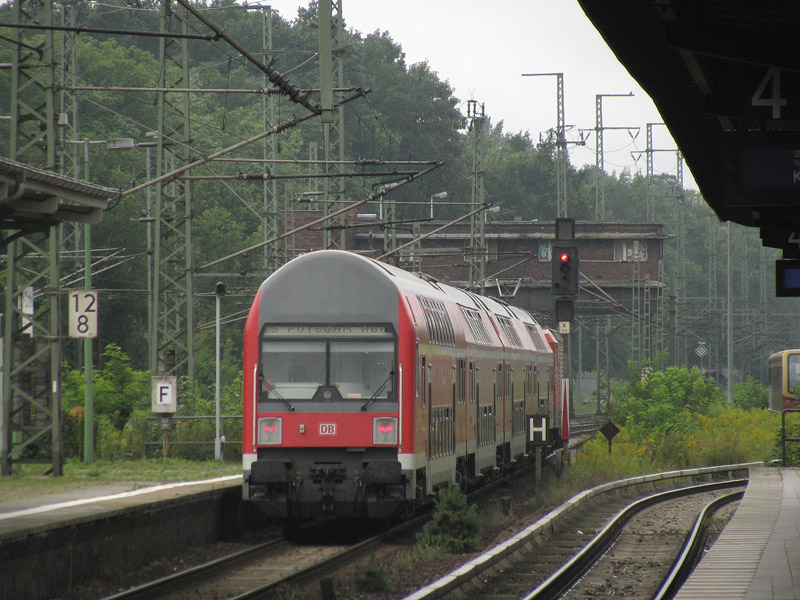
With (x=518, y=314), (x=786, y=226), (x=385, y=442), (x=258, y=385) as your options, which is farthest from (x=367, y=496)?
(x=518, y=314)

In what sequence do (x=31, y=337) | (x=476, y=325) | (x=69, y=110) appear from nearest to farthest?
1. (x=31, y=337)
2. (x=476, y=325)
3. (x=69, y=110)

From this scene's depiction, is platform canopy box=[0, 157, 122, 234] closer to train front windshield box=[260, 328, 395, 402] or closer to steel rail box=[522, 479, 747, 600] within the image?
train front windshield box=[260, 328, 395, 402]

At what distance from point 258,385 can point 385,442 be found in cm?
173

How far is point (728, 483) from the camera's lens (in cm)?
2986

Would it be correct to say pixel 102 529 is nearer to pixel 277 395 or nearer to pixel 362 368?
pixel 277 395

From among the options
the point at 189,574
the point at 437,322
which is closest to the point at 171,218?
the point at 437,322

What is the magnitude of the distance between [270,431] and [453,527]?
8.33ft

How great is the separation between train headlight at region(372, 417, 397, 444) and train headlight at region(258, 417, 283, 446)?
1165 millimetres

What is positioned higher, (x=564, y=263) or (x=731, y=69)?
(x=731, y=69)

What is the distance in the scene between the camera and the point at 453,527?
15.9 m

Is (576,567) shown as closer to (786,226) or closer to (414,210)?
(786,226)

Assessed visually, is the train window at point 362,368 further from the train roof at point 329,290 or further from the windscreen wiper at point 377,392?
the train roof at point 329,290

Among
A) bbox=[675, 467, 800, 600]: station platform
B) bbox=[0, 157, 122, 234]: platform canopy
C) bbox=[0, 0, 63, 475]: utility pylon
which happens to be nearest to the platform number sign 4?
bbox=[0, 0, 63, 475]: utility pylon

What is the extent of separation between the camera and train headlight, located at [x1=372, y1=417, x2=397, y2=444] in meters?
15.9
